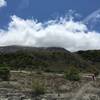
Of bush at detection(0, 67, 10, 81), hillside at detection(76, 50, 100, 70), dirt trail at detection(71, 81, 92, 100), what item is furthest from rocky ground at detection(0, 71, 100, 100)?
hillside at detection(76, 50, 100, 70)

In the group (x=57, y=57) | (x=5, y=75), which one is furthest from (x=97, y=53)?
(x=5, y=75)

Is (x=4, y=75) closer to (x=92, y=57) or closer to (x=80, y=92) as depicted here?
(x=80, y=92)

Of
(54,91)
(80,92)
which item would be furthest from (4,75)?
(80,92)

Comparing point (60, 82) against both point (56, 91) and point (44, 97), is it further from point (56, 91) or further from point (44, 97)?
point (44, 97)

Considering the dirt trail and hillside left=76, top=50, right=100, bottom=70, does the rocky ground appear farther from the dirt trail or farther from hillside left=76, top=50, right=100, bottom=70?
hillside left=76, top=50, right=100, bottom=70

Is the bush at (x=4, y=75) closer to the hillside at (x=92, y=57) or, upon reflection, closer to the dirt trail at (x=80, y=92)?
the dirt trail at (x=80, y=92)

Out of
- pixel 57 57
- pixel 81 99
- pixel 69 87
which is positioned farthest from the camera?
pixel 57 57

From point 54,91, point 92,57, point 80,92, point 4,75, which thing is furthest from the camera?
point 92,57

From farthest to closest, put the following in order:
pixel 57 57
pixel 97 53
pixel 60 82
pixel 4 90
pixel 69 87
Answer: pixel 97 53 → pixel 57 57 → pixel 60 82 → pixel 69 87 → pixel 4 90

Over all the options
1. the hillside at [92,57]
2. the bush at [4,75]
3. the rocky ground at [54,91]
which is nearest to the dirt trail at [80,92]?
the rocky ground at [54,91]

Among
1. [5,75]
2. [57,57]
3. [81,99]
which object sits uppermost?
[57,57]

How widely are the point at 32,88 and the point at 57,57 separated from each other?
7687 centimetres

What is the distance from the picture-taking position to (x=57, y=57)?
10631 centimetres

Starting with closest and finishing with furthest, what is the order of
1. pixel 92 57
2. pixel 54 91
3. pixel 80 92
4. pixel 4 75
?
1. pixel 80 92
2. pixel 54 91
3. pixel 4 75
4. pixel 92 57
